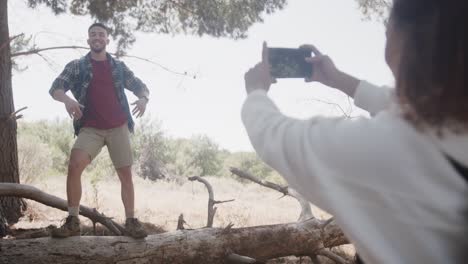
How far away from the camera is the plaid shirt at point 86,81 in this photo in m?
4.33

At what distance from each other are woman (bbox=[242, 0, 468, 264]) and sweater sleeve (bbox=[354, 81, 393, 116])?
51 cm

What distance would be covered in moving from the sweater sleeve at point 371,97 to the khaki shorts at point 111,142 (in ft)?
10.7

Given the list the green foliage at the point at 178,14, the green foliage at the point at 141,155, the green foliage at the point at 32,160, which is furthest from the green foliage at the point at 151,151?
the green foliage at the point at 178,14

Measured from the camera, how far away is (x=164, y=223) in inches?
315

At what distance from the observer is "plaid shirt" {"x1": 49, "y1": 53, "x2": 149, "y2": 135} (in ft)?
14.2

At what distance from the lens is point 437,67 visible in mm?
785

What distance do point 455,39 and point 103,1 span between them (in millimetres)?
7526

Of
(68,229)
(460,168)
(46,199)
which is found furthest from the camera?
(46,199)

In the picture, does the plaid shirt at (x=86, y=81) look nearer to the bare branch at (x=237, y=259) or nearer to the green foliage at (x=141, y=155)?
the bare branch at (x=237, y=259)

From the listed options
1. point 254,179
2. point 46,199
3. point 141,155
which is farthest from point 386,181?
point 141,155

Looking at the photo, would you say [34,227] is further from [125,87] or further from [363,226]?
[363,226]

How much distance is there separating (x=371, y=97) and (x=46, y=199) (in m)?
4.14

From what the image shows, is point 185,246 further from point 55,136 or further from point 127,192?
point 55,136

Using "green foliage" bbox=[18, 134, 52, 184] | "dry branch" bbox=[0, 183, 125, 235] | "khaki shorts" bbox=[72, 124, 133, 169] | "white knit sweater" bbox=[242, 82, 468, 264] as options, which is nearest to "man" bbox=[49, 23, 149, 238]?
"khaki shorts" bbox=[72, 124, 133, 169]
